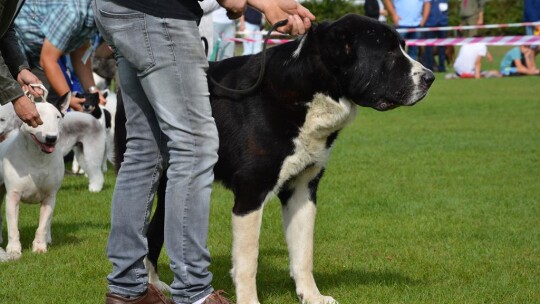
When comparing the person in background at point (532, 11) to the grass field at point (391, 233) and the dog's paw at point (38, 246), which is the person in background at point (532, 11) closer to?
the grass field at point (391, 233)

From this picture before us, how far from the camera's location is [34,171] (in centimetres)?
611

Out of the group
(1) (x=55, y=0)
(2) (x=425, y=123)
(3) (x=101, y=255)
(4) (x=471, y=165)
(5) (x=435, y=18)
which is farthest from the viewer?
(5) (x=435, y=18)

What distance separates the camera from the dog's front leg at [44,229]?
598 centimetres

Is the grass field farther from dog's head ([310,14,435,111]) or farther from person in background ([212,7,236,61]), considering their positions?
person in background ([212,7,236,61])

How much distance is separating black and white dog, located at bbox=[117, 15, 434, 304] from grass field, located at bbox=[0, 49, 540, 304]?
68 cm

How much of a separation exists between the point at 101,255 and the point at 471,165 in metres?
4.73

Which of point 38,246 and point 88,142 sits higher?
point 38,246

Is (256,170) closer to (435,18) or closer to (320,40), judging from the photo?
(320,40)

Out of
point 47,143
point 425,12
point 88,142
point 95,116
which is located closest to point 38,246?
point 47,143

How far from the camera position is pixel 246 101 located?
433 cm

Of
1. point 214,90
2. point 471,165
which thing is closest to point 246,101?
point 214,90

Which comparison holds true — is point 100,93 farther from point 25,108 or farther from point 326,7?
point 326,7

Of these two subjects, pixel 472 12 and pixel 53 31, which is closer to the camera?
pixel 53 31

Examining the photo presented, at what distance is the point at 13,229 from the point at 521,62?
62.1 ft
